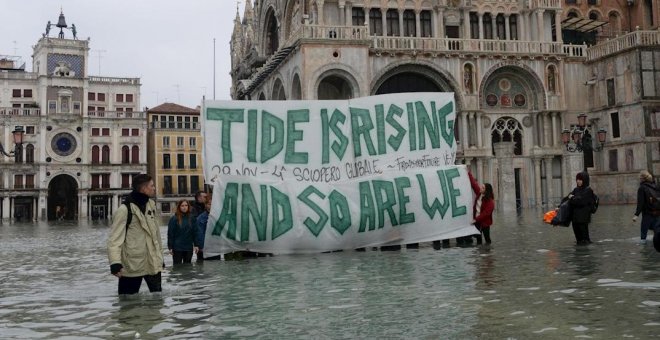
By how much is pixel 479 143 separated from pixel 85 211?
49.4 m

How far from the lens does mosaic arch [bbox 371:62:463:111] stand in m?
37.0

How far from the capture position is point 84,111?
73938 mm

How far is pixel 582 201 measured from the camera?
43.2 feet

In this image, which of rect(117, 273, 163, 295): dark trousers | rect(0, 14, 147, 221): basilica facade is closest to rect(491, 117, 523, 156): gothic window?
rect(117, 273, 163, 295): dark trousers

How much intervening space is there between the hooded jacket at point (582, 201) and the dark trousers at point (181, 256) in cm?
775

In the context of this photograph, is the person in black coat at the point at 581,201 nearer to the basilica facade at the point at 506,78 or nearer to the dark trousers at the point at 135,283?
the dark trousers at the point at 135,283

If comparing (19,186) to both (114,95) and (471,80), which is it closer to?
(114,95)

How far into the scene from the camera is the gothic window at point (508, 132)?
130 feet

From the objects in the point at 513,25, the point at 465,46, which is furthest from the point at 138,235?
the point at 513,25

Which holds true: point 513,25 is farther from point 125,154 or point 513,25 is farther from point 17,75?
point 17,75

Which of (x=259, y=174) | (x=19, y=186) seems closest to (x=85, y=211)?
(x=19, y=186)

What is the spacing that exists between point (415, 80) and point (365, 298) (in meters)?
31.3

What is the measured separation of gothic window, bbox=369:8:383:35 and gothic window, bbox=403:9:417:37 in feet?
5.11

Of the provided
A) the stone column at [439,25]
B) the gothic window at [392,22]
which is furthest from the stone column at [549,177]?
the gothic window at [392,22]
